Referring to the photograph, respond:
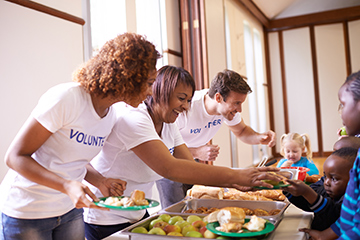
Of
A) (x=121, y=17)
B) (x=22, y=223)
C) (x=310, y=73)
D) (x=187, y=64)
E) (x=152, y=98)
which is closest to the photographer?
(x=22, y=223)

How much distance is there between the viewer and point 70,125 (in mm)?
1226

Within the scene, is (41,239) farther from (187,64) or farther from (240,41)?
(240,41)

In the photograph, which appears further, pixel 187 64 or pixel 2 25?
pixel 187 64

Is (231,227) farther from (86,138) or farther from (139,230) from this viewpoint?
(86,138)

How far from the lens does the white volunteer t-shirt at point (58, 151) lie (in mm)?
1199

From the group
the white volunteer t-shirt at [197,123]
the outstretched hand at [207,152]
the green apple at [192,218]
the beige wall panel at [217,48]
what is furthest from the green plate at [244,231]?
the beige wall panel at [217,48]

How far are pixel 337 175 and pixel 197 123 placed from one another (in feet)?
3.93

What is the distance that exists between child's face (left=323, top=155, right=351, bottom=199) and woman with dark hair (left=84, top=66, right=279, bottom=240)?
0.23 metres

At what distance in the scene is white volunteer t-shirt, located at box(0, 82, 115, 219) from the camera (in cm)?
120

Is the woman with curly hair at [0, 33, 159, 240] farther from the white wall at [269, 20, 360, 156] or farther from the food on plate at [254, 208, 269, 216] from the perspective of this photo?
the white wall at [269, 20, 360, 156]

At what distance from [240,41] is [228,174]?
5.46 m

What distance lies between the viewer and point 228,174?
1.32m

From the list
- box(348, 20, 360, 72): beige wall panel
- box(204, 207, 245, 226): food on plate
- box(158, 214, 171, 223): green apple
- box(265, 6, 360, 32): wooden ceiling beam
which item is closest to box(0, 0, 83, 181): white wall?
box(158, 214, 171, 223): green apple

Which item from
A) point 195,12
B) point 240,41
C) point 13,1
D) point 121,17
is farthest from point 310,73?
point 13,1
